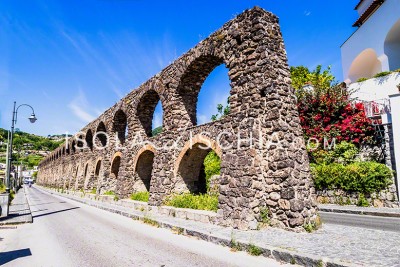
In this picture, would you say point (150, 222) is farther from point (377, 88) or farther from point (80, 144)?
point (80, 144)

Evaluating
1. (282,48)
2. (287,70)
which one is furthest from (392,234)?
(282,48)

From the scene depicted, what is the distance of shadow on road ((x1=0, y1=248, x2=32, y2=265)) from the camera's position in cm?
553

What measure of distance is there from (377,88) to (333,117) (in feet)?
17.8

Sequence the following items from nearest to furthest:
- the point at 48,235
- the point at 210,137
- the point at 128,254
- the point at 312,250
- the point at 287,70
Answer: the point at 312,250 → the point at 128,254 → the point at 48,235 → the point at 287,70 → the point at 210,137

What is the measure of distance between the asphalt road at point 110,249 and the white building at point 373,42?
20826 mm

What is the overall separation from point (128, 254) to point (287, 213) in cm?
398

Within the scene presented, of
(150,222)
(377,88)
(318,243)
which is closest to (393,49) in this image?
(377,88)

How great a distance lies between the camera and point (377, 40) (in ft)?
69.8

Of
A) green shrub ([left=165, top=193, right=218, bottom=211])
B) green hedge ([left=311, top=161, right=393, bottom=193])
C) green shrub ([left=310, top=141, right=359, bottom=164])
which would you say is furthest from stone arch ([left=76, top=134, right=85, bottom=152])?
green hedge ([left=311, top=161, right=393, bottom=193])

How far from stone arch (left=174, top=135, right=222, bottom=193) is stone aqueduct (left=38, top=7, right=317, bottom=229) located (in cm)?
4

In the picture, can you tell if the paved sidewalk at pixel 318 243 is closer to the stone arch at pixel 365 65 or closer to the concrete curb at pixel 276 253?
the concrete curb at pixel 276 253

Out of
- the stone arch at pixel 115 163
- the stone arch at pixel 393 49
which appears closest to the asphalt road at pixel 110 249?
the stone arch at pixel 115 163

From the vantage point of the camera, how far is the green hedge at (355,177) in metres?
12.2

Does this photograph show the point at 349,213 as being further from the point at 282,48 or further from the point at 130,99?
the point at 130,99
